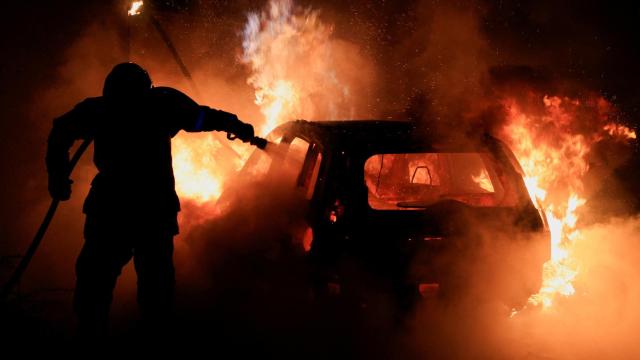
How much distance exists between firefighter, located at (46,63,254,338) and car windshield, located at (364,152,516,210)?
7.17 ft

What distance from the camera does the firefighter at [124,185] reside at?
3.86 m

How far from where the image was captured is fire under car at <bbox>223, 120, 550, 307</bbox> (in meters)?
3.67

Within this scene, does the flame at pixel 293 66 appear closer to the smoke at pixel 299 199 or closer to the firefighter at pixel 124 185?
the smoke at pixel 299 199

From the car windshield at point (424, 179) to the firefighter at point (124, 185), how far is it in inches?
86.0

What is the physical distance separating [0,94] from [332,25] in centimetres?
945

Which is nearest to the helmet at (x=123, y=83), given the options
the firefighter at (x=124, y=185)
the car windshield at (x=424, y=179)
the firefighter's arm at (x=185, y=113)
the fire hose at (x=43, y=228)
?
the firefighter at (x=124, y=185)

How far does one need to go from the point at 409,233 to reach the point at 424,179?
288cm

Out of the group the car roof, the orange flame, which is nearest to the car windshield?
the car roof

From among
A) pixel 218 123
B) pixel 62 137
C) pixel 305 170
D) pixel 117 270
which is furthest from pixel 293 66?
pixel 117 270

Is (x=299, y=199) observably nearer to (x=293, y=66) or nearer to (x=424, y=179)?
(x=424, y=179)

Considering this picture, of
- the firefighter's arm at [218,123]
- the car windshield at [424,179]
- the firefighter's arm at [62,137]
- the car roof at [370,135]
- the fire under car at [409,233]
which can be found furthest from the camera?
the car windshield at [424,179]

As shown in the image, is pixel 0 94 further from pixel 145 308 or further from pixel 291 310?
pixel 291 310

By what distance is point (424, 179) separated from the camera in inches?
256

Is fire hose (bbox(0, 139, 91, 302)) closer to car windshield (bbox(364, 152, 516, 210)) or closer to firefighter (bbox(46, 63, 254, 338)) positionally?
firefighter (bbox(46, 63, 254, 338))
